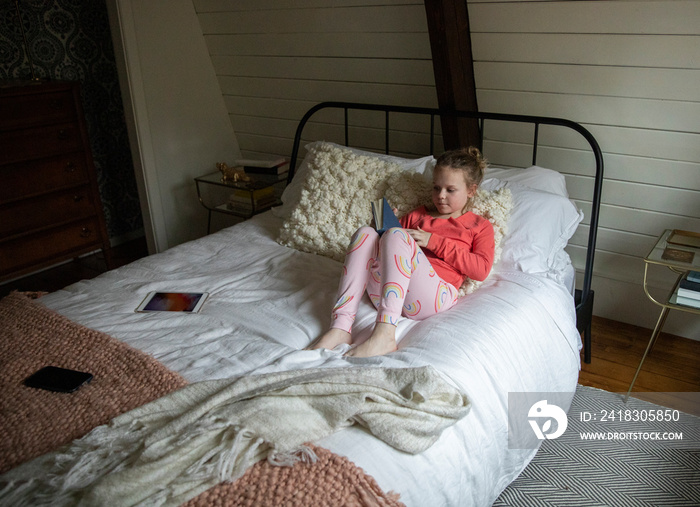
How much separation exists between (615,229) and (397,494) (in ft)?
5.67

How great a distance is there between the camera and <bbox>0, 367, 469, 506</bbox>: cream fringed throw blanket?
106 centimetres

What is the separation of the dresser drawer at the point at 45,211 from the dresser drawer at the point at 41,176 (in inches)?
1.8

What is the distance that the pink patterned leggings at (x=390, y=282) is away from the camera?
1646mm

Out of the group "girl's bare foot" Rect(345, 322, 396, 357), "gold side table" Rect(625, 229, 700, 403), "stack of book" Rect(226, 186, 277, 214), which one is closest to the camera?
"girl's bare foot" Rect(345, 322, 396, 357)

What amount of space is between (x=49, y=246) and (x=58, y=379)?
1.85m

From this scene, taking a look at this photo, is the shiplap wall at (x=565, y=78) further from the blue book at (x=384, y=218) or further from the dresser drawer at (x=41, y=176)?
the dresser drawer at (x=41, y=176)

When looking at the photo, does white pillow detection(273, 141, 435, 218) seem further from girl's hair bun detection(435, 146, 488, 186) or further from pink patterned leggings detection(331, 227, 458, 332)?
pink patterned leggings detection(331, 227, 458, 332)

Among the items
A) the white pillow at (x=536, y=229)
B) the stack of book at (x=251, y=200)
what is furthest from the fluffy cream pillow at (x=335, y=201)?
the stack of book at (x=251, y=200)

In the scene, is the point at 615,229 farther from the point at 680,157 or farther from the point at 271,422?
the point at 271,422

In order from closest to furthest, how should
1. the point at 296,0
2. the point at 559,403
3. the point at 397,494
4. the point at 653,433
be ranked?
1. the point at 397,494
2. the point at 559,403
3. the point at 653,433
4. the point at 296,0

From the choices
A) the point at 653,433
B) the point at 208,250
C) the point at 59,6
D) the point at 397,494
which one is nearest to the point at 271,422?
the point at 397,494

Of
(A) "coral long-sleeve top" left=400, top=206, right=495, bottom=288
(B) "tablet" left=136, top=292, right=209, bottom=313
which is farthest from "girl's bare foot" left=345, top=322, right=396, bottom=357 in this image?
(B) "tablet" left=136, top=292, right=209, bottom=313

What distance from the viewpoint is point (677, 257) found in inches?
76.9

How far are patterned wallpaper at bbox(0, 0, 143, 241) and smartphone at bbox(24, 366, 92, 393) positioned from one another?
222 centimetres
